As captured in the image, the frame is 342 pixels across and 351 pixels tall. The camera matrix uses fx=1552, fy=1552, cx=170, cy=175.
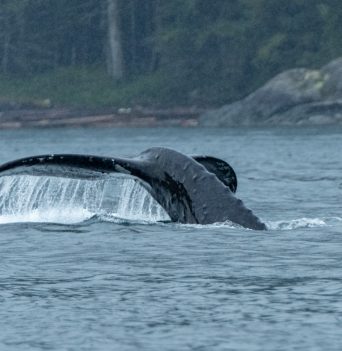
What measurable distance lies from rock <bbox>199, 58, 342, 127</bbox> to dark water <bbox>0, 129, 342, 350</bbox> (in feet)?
142

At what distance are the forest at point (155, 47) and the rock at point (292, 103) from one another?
400 cm

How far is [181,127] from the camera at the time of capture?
71812mm

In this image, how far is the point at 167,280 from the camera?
1641 centimetres

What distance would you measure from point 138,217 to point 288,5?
58.0 metres

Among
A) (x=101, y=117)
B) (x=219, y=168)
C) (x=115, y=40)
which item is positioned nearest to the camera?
(x=219, y=168)

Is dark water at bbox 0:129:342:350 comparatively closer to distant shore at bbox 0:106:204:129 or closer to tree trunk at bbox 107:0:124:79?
distant shore at bbox 0:106:204:129

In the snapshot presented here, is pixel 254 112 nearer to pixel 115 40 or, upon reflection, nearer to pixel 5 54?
pixel 115 40

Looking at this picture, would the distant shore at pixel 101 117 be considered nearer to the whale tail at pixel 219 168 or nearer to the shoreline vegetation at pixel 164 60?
the shoreline vegetation at pixel 164 60

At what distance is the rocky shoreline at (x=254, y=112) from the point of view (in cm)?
7019

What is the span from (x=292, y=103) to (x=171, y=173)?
53193mm

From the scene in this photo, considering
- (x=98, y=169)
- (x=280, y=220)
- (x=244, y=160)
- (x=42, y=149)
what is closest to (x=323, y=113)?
(x=42, y=149)

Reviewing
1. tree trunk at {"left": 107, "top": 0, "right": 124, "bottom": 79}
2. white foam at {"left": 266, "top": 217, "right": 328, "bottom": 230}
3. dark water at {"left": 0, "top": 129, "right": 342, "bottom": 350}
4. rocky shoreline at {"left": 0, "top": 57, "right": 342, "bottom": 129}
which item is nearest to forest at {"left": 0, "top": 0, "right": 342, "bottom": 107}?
tree trunk at {"left": 107, "top": 0, "right": 124, "bottom": 79}

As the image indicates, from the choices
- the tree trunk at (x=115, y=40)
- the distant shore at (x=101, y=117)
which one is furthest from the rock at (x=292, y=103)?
the tree trunk at (x=115, y=40)

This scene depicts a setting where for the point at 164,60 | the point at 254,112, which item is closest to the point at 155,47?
the point at 164,60
